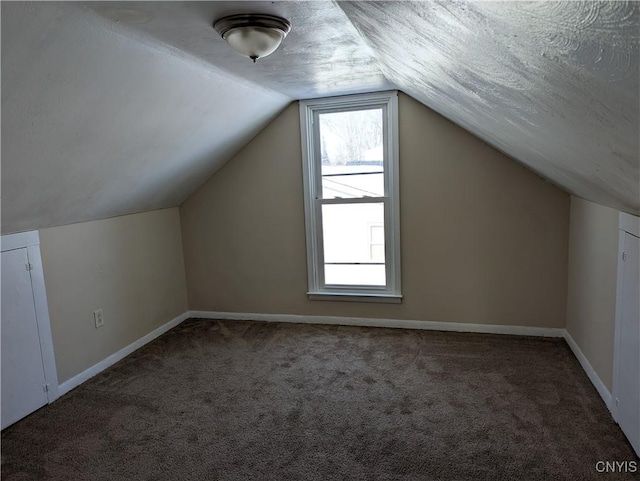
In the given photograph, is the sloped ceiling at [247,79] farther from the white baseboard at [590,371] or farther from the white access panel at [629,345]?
the white baseboard at [590,371]

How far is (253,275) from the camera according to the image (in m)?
4.16

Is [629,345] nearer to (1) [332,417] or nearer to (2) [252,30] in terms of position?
(1) [332,417]

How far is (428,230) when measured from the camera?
12.0ft

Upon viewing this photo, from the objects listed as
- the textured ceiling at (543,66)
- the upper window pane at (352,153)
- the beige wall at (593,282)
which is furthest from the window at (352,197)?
the textured ceiling at (543,66)

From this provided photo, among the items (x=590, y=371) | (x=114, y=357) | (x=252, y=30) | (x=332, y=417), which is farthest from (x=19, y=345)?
(x=590, y=371)

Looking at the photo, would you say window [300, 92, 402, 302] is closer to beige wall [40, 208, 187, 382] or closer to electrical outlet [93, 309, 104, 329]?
beige wall [40, 208, 187, 382]

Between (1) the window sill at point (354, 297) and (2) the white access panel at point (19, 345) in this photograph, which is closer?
(2) the white access panel at point (19, 345)

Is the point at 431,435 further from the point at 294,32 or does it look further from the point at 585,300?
the point at 294,32

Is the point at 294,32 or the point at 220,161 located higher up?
the point at 294,32

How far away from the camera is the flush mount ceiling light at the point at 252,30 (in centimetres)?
175

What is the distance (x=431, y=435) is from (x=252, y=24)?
83.7 inches

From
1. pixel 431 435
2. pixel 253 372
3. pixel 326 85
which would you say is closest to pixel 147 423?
pixel 253 372

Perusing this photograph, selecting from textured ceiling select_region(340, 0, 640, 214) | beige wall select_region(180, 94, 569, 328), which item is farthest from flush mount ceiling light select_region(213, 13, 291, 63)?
beige wall select_region(180, 94, 569, 328)

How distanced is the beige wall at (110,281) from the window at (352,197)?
1.32 meters
